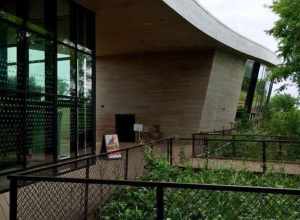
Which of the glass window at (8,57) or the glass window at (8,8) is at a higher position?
the glass window at (8,8)

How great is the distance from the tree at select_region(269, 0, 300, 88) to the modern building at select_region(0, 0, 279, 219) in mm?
2793

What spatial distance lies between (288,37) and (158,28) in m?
4.49

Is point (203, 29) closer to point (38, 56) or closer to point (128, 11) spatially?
point (128, 11)

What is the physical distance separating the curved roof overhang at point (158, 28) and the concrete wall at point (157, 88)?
82 cm

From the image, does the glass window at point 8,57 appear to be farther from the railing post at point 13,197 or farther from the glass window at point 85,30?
the railing post at point 13,197

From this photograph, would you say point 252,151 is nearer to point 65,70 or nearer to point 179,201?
point 65,70

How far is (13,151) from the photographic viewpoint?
6.86m

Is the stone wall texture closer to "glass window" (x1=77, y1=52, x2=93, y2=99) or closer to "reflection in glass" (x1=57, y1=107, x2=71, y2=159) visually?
"glass window" (x1=77, y1=52, x2=93, y2=99)

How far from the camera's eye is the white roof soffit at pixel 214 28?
39.9ft

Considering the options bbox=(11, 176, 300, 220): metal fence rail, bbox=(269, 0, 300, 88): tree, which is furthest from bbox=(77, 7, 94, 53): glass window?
bbox=(269, 0, 300, 88): tree

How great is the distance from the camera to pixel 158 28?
13805mm

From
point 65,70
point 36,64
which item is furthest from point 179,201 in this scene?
point 65,70

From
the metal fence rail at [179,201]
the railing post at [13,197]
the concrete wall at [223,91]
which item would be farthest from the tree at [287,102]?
the railing post at [13,197]

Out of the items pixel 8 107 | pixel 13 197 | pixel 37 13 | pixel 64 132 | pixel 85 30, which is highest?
pixel 85 30
